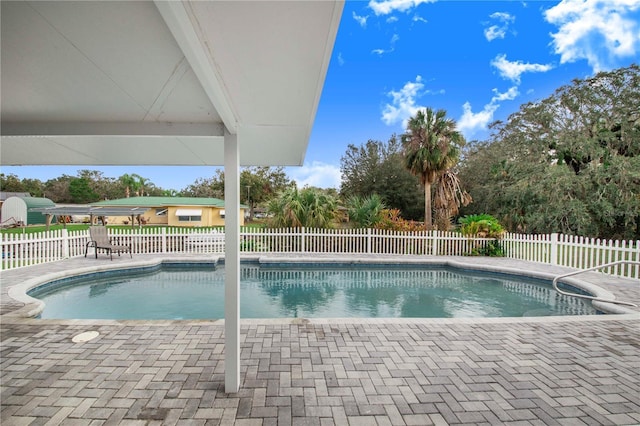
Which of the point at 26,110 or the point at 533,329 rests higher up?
the point at 26,110

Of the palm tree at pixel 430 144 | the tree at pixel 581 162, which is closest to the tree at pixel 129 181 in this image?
the palm tree at pixel 430 144

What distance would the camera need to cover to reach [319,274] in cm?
871

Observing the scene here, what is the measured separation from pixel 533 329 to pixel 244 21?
463 cm

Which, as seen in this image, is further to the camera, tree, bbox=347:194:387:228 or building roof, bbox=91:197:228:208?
building roof, bbox=91:197:228:208

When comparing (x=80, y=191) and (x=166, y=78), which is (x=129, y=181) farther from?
(x=166, y=78)

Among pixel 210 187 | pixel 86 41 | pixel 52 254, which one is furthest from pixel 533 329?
pixel 210 187

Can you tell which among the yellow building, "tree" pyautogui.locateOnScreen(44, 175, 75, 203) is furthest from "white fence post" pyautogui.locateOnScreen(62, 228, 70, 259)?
"tree" pyautogui.locateOnScreen(44, 175, 75, 203)

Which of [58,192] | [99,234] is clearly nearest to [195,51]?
[99,234]

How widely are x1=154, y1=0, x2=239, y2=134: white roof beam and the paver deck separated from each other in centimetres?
215

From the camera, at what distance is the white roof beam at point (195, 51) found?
1.14m

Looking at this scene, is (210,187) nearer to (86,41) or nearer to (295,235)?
(295,235)

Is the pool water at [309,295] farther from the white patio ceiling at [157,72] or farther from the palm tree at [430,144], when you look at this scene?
the palm tree at [430,144]

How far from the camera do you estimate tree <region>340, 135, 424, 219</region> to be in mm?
20766

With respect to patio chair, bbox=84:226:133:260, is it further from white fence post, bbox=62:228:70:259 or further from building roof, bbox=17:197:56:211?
building roof, bbox=17:197:56:211
